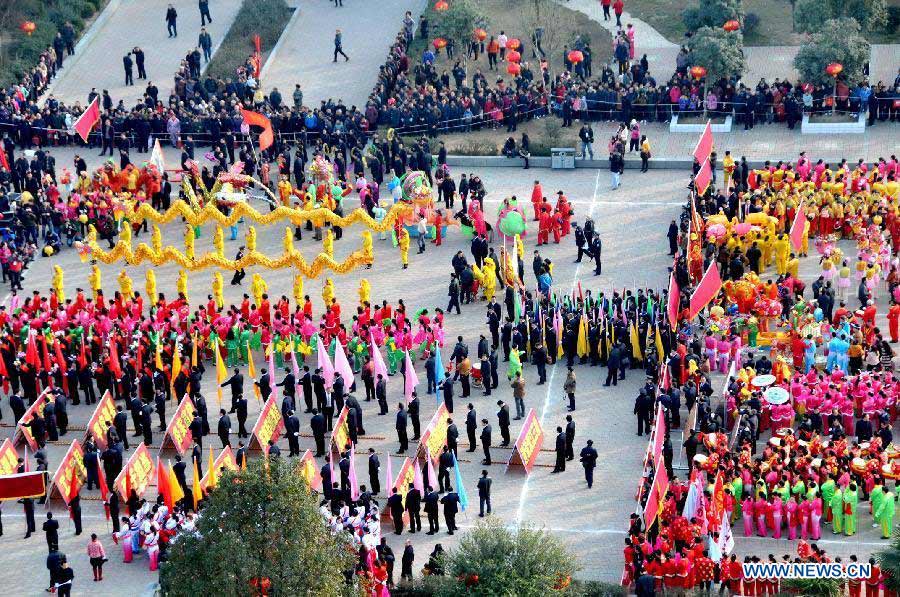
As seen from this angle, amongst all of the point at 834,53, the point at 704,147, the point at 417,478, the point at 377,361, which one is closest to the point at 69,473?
the point at 417,478

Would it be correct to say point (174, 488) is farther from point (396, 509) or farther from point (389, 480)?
point (396, 509)

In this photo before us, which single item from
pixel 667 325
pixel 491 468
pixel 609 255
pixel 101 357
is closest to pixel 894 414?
pixel 667 325

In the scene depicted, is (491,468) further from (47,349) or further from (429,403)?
(47,349)

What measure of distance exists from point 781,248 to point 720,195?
3151 mm

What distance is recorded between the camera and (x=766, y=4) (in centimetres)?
6662

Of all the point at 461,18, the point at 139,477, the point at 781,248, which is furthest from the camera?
the point at 461,18

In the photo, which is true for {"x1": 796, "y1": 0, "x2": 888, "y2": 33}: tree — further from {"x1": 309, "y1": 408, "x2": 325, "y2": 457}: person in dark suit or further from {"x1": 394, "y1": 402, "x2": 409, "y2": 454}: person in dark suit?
{"x1": 309, "y1": 408, "x2": 325, "y2": 457}: person in dark suit


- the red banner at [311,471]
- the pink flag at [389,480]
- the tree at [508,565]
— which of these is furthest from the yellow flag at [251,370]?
the tree at [508,565]

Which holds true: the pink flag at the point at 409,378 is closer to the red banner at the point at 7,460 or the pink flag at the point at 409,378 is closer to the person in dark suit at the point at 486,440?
the person in dark suit at the point at 486,440

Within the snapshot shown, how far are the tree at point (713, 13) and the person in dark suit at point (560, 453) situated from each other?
80.7ft

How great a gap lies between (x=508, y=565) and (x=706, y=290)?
478 inches

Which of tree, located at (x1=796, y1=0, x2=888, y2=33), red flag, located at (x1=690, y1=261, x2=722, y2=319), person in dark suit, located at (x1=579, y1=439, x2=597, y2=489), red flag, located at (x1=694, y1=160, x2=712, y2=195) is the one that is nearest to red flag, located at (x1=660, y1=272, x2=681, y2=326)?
red flag, located at (x1=690, y1=261, x2=722, y2=319)

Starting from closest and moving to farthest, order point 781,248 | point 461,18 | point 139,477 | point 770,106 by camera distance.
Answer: point 139,477 → point 781,248 → point 770,106 → point 461,18

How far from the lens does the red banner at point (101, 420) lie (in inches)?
1672
